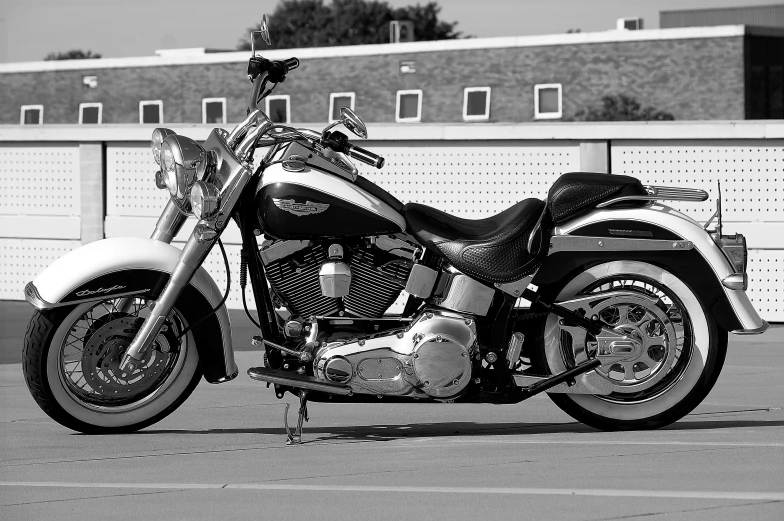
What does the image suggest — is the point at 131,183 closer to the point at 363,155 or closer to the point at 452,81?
the point at 363,155

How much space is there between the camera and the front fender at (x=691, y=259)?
6984 millimetres

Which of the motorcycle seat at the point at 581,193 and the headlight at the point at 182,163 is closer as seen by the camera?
the headlight at the point at 182,163

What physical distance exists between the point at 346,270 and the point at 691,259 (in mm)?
1729

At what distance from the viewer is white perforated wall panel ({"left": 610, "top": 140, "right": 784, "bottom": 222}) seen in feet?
44.0

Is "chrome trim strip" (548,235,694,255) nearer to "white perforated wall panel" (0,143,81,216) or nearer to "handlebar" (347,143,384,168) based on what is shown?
"handlebar" (347,143,384,168)

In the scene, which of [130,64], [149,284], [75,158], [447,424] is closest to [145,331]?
[149,284]

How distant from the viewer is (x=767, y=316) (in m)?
13.5

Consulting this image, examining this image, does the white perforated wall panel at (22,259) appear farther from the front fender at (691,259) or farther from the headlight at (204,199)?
the front fender at (691,259)

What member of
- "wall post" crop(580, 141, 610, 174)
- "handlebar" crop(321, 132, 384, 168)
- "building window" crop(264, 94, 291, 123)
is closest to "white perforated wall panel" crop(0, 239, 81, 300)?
"wall post" crop(580, 141, 610, 174)

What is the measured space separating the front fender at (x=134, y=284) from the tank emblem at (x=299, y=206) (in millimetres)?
559

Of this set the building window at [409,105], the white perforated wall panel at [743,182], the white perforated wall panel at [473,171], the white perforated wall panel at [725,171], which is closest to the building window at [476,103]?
the building window at [409,105]

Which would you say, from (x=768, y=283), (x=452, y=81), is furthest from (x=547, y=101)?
(x=768, y=283)

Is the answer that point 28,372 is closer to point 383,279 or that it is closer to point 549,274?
point 383,279

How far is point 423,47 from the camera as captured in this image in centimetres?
4509
